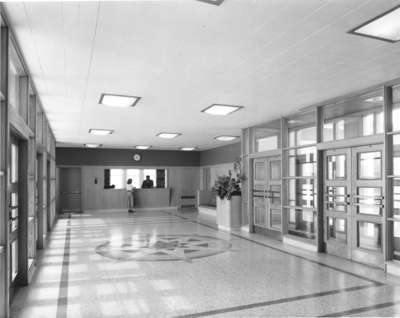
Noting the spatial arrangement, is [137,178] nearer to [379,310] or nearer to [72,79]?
[72,79]

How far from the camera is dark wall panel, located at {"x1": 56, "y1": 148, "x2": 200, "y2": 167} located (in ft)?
52.9

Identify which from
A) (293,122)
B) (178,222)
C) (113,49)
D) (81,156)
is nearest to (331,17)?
(113,49)

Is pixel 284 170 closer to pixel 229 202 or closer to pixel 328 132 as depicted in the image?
pixel 328 132

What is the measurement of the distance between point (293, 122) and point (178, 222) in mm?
5566

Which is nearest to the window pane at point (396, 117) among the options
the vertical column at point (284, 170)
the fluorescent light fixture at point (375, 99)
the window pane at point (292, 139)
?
the fluorescent light fixture at point (375, 99)

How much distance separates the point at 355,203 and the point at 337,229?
768 millimetres

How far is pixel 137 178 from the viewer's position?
57.0ft

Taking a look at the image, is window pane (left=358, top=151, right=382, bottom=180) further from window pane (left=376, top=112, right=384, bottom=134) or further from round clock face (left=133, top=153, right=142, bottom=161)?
round clock face (left=133, top=153, right=142, bottom=161)

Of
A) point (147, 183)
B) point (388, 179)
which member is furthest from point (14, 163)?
point (147, 183)

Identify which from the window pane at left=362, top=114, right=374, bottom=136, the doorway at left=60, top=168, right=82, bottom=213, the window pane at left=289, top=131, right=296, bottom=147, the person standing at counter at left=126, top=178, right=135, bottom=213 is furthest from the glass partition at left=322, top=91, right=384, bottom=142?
the doorway at left=60, top=168, right=82, bottom=213

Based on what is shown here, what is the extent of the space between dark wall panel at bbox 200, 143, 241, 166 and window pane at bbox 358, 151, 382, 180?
7.63m

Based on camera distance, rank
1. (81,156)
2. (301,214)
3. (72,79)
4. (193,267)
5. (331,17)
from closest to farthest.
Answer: (331,17) < (72,79) < (193,267) < (301,214) < (81,156)

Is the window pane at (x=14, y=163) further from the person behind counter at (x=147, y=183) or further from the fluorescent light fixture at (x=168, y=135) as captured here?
the person behind counter at (x=147, y=183)

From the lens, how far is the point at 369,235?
242 inches
